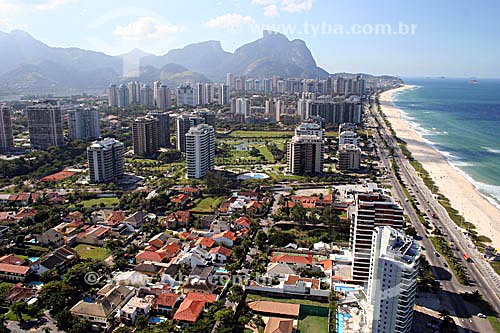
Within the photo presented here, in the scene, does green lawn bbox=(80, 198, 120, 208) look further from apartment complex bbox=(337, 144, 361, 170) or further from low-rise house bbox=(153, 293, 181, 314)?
apartment complex bbox=(337, 144, 361, 170)

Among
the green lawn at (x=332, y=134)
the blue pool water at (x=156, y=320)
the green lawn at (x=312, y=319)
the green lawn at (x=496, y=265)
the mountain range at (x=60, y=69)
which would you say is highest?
the mountain range at (x=60, y=69)

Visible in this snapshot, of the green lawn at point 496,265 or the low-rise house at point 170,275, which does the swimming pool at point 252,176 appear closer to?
the low-rise house at point 170,275

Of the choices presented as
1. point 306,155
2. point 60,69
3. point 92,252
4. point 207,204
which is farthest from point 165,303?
point 60,69

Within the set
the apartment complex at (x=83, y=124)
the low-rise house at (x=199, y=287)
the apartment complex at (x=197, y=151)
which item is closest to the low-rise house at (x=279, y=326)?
the low-rise house at (x=199, y=287)

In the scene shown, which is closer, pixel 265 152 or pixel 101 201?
pixel 101 201

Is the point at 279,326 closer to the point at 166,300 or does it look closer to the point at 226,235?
the point at 166,300

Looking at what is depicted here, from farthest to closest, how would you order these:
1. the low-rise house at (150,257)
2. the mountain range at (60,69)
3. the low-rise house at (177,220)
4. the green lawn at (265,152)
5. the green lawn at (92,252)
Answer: the mountain range at (60,69), the green lawn at (265,152), the low-rise house at (177,220), the green lawn at (92,252), the low-rise house at (150,257)

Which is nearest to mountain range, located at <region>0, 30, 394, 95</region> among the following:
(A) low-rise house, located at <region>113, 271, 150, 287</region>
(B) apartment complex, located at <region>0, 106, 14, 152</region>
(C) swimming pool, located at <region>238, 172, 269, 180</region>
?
(B) apartment complex, located at <region>0, 106, 14, 152</region>
